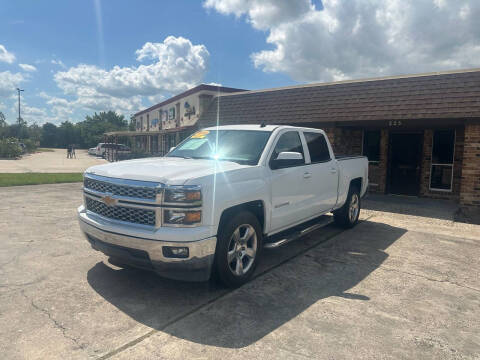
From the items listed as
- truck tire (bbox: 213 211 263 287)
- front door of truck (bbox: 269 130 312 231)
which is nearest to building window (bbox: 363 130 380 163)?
front door of truck (bbox: 269 130 312 231)

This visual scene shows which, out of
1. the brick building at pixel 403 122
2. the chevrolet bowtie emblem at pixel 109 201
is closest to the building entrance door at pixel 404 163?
the brick building at pixel 403 122

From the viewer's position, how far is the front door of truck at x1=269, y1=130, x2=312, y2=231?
15.6 ft

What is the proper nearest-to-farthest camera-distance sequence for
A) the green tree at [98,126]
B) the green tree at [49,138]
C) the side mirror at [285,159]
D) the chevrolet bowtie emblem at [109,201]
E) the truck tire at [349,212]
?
1. the chevrolet bowtie emblem at [109,201]
2. the side mirror at [285,159]
3. the truck tire at [349,212]
4. the green tree at [98,126]
5. the green tree at [49,138]

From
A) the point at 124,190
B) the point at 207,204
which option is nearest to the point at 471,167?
the point at 207,204

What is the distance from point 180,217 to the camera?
11.9ft

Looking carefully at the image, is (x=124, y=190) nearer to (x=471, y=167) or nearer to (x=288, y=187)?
(x=288, y=187)

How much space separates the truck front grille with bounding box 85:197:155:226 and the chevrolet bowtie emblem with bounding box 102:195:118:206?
0.05 meters

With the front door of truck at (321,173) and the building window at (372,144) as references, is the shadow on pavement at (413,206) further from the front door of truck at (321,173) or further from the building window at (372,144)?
the front door of truck at (321,173)

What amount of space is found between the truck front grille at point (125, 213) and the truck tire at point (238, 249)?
78 centimetres

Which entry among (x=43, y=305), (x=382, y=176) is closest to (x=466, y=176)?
(x=382, y=176)

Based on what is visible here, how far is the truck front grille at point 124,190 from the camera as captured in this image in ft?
12.1

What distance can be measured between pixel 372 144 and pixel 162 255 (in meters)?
11.3

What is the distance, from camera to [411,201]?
37.1 feet

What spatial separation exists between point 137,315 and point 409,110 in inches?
381
